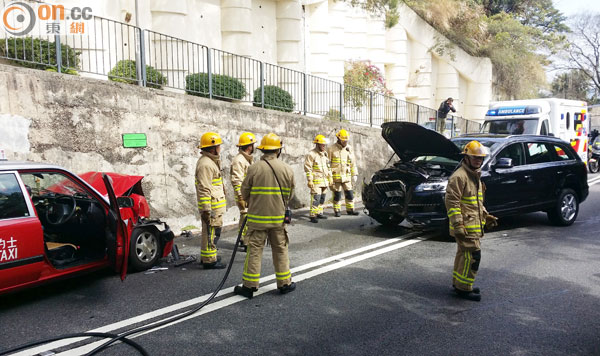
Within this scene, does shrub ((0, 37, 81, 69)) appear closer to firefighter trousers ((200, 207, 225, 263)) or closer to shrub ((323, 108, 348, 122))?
firefighter trousers ((200, 207, 225, 263))

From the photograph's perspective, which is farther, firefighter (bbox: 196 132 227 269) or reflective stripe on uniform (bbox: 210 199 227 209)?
reflective stripe on uniform (bbox: 210 199 227 209)

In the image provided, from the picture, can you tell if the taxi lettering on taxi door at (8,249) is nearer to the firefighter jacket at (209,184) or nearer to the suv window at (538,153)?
the firefighter jacket at (209,184)

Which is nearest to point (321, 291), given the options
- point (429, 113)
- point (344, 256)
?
point (344, 256)

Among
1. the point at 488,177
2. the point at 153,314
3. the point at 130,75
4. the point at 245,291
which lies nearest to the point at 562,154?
the point at 488,177

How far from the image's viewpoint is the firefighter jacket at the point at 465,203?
17.1 ft

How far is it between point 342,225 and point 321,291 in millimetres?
4172

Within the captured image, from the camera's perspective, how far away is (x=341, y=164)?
1084 cm

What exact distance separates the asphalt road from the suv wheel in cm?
171

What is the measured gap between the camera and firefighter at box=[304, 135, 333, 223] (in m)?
10.2

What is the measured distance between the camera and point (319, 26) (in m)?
18.4

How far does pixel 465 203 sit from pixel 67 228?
475 centimetres

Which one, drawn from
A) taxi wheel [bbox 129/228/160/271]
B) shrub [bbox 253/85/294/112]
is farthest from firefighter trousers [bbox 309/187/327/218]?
taxi wheel [bbox 129/228/160/271]

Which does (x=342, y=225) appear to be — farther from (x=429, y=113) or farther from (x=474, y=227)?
(x=429, y=113)

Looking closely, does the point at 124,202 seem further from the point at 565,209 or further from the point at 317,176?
the point at 565,209
